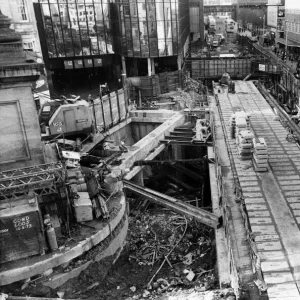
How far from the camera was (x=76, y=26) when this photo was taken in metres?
47.1

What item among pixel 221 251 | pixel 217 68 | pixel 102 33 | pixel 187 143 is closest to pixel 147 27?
pixel 102 33

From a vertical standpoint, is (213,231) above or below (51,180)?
below

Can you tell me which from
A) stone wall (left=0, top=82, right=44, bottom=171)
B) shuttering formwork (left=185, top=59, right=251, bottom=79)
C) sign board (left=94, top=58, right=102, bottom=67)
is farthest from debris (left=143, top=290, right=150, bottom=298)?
shuttering formwork (left=185, top=59, right=251, bottom=79)

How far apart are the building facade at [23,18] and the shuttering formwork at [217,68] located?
950 inches

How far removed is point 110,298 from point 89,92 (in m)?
37.3

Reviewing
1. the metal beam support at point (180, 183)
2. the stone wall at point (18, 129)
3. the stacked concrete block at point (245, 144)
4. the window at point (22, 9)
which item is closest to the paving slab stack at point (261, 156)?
the stacked concrete block at point (245, 144)

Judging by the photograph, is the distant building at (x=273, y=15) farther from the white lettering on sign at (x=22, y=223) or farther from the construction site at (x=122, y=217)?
the white lettering on sign at (x=22, y=223)

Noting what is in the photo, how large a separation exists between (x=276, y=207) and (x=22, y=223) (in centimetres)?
1044

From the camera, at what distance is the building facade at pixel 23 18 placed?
33500 millimetres

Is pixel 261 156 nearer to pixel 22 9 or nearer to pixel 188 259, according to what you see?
pixel 188 259

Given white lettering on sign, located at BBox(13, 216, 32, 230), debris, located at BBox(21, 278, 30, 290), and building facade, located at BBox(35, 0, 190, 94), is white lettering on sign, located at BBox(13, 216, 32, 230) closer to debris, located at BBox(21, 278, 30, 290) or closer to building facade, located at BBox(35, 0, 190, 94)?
debris, located at BBox(21, 278, 30, 290)

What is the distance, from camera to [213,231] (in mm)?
18125

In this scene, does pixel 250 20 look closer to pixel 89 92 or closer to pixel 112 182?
pixel 89 92

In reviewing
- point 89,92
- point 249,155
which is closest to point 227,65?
point 89,92
